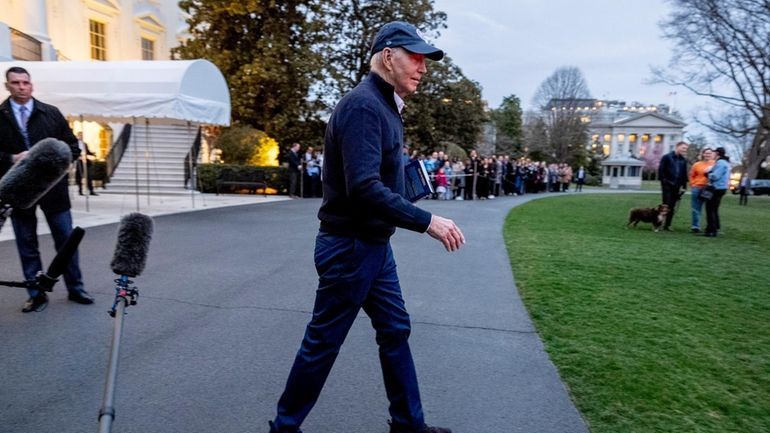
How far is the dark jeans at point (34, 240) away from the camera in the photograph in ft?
15.3

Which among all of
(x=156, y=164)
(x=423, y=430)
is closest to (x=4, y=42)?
(x=156, y=164)

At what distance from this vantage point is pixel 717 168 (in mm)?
11438

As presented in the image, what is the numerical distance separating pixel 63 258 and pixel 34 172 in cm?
45

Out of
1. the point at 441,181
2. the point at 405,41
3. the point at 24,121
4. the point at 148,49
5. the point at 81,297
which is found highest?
the point at 148,49

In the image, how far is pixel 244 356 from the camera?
12.3 ft

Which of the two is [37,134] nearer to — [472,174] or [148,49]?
[472,174]

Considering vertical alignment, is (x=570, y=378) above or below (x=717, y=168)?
below

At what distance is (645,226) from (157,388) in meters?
13.7

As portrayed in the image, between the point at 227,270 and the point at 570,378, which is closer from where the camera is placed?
the point at 570,378

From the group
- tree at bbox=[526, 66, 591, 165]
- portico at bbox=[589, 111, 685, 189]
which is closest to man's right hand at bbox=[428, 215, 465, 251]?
tree at bbox=[526, 66, 591, 165]

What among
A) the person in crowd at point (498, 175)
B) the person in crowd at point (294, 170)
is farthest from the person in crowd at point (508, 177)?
the person in crowd at point (294, 170)

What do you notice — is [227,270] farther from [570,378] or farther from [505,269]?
[570,378]

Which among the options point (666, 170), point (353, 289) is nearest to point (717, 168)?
point (666, 170)

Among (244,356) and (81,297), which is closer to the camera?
(244,356)
